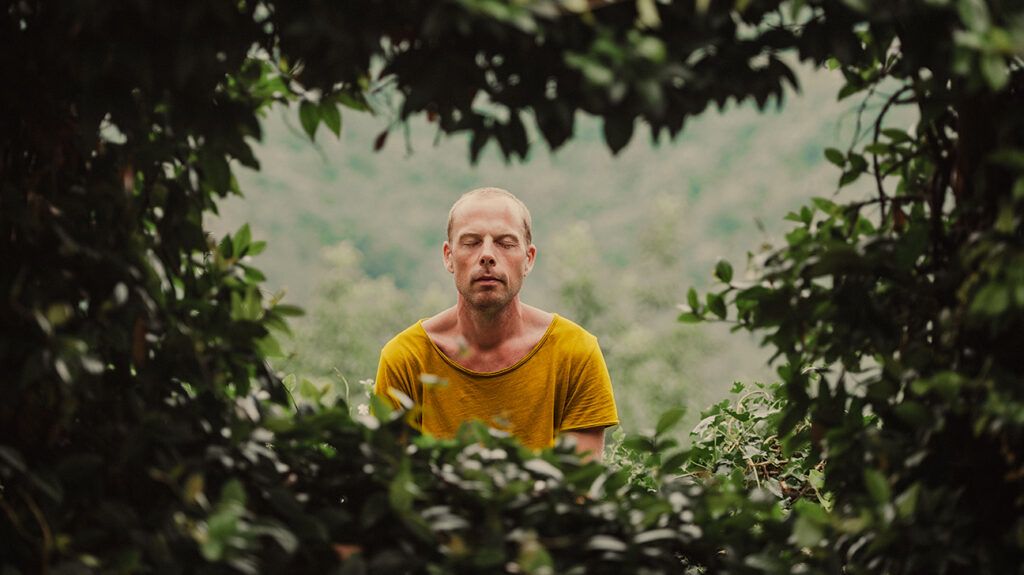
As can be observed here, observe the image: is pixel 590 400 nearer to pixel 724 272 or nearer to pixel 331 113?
pixel 724 272

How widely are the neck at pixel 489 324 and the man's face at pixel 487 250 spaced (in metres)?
0.08

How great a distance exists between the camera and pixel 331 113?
2.77m

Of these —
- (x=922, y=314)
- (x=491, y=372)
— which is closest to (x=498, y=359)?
(x=491, y=372)

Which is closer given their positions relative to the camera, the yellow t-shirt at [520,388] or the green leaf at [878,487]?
the green leaf at [878,487]

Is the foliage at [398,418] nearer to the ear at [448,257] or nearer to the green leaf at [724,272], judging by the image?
the green leaf at [724,272]

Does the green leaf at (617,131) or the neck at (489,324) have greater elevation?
the neck at (489,324)

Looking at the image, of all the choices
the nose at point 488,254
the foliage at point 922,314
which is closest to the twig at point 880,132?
the foliage at point 922,314

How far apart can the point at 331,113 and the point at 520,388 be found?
2.05 meters

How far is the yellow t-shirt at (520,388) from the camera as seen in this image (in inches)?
177

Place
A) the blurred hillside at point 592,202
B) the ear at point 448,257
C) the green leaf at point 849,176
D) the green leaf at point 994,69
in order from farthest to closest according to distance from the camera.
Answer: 1. the blurred hillside at point 592,202
2. the ear at point 448,257
3. the green leaf at point 849,176
4. the green leaf at point 994,69

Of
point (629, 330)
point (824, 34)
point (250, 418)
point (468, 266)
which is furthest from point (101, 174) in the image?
point (629, 330)

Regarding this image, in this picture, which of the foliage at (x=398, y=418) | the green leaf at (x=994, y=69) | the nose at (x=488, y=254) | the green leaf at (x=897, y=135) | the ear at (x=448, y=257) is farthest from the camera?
the ear at (x=448, y=257)

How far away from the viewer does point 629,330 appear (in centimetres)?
5159

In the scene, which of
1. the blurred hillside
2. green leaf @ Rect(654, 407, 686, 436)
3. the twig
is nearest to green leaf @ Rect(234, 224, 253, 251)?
green leaf @ Rect(654, 407, 686, 436)
